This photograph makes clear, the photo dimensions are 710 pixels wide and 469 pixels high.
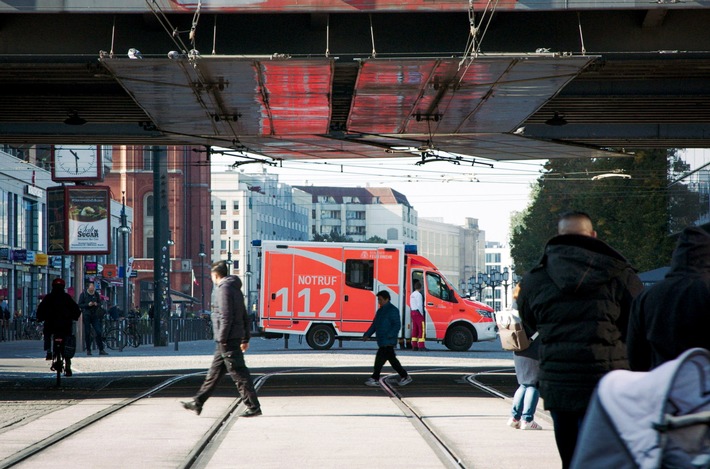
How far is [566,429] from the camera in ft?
20.9

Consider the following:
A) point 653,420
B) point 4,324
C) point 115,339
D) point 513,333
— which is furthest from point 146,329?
point 653,420

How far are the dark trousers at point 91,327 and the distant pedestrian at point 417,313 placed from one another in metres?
8.63

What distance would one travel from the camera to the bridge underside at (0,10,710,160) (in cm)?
1518

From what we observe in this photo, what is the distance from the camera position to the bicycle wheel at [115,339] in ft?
125

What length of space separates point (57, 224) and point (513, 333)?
2383cm

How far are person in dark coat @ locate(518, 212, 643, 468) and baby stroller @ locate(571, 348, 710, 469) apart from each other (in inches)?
96.9

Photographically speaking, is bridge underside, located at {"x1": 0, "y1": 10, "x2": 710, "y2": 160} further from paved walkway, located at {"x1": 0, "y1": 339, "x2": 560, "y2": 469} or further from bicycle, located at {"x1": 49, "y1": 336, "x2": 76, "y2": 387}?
paved walkway, located at {"x1": 0, "y1": 339, "x2": 560, "y2": 469}

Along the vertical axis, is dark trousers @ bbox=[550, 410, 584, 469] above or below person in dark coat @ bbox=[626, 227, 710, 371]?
below

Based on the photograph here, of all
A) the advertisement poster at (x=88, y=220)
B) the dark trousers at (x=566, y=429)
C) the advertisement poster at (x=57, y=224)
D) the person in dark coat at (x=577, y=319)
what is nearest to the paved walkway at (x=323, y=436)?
the dark trousers at (x=566, y=429)

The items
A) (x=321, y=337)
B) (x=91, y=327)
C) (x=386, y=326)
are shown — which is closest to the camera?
(x=386, y=326)

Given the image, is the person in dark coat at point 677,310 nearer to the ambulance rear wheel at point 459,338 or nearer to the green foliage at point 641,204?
the ambulance rear wheel at point 459,338

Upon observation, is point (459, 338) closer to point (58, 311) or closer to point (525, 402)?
point (58, 311)

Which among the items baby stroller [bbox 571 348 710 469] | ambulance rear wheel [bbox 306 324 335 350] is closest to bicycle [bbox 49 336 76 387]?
ambulance rear wheel [bbox 306 324 335 350]

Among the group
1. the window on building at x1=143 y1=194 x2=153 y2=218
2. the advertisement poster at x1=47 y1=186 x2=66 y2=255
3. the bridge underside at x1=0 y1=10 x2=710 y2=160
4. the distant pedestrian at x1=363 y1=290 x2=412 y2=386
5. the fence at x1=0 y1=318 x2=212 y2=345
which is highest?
the window on building at x1=143 y1=194 x2=153 y2=218
